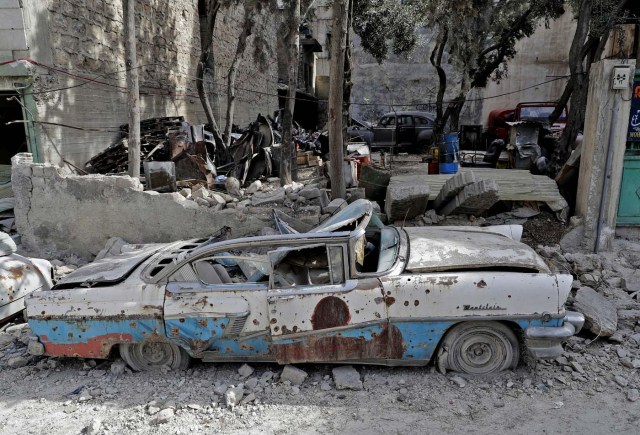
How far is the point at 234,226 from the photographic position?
7.07 metres

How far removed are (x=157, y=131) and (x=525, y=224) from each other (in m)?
8.36

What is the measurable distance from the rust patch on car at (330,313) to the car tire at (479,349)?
896mm

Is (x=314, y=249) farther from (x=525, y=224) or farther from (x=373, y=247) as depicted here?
(x=525, y=224)

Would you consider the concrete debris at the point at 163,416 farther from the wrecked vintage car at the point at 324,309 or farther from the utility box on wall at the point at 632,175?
the utility box on wall at the point at 632,175

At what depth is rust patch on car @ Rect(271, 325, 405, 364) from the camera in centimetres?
396

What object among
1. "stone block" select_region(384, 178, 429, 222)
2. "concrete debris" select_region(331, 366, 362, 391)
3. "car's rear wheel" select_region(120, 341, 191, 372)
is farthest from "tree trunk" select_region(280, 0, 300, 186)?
"concrete debris" select_region(331, 366, 362, 391)

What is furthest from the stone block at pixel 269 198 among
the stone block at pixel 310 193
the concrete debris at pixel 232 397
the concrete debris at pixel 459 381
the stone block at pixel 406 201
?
the concrete debris at pixel 459 381

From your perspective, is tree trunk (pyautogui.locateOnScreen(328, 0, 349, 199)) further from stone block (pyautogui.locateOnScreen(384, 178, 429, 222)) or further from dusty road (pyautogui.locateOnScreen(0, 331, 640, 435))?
dusty road (pyautogui.locateOnScreen(0, 331, 640, 435))

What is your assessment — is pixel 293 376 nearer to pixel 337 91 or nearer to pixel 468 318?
pixel 468 318

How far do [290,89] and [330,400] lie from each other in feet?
23.0

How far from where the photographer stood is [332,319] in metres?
3.91

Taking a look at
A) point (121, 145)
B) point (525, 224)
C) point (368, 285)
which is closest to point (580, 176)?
point (525, 224)

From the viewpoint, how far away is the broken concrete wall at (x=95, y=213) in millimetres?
7211

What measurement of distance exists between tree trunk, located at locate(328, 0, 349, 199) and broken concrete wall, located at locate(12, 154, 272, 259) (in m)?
1.41
